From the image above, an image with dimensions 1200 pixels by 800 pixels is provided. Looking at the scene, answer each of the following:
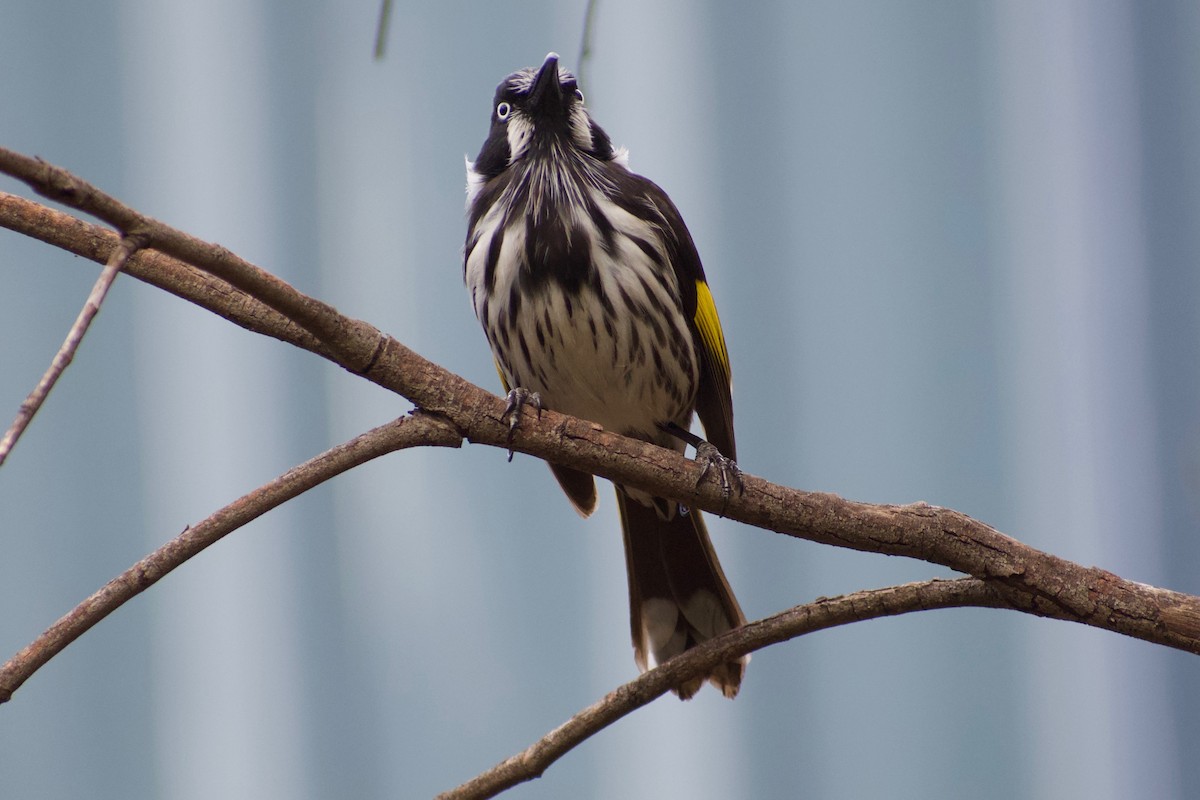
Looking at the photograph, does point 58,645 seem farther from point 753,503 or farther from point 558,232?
→ point 558,232

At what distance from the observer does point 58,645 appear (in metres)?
1.09

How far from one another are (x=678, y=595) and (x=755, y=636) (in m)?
0.70

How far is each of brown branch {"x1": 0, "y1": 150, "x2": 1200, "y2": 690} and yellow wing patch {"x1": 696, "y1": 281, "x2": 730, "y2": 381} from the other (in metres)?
0.76

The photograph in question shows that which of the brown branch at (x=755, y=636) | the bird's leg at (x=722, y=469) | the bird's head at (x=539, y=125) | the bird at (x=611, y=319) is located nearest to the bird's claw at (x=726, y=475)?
the bird's leg at (x=722, y=469)

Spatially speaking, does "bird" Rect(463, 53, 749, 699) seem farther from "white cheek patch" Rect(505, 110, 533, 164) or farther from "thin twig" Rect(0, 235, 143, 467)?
"thin twig" Rect(0, 235, 143, 467)

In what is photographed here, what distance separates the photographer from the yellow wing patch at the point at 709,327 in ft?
7.09

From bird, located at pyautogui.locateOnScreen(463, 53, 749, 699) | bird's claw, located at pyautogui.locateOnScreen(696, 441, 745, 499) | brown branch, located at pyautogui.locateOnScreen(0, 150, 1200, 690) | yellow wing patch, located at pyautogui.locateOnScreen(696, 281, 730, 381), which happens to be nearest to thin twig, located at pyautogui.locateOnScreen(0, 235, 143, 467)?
brown branch, located at pyautogui.locateOnScreen(0, 150, 1200, 690)

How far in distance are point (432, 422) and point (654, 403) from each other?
95cm

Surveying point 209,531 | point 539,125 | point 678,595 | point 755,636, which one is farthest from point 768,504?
point 539,125

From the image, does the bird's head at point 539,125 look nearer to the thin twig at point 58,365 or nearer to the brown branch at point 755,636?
the brown branch at point 755,636

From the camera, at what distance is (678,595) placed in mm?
2158

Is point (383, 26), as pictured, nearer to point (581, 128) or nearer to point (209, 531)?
point (209, 531)

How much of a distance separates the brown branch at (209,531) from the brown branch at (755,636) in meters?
0.41

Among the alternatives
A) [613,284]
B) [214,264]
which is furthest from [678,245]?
[214,264]
